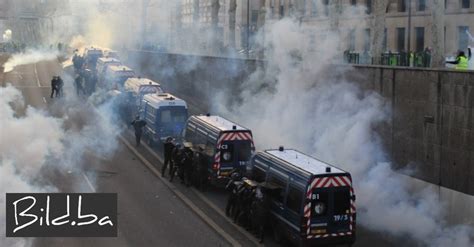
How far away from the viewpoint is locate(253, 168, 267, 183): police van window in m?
14.0

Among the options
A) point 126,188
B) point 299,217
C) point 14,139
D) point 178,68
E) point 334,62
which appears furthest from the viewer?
point 178,68

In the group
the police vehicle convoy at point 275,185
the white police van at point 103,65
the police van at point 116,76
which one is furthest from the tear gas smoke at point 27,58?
the police vehicle convoy at point 275,185

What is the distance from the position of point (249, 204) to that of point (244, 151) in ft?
11.5

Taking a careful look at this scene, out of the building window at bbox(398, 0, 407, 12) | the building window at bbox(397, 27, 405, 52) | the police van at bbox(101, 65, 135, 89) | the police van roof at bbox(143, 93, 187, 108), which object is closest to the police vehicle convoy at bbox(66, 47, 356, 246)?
the police van roof at bbox(143, 93, 187, 108)

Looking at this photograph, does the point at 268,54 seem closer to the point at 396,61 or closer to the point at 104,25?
the point at 396,61

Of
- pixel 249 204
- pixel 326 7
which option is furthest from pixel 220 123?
pixel 326 7

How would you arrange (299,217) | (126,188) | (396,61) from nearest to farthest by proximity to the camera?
(299,217) < (126,188) < (396,61)

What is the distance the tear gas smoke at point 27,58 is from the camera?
6113 centimetres

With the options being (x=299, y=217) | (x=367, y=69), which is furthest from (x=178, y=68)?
(x=299, y=217)

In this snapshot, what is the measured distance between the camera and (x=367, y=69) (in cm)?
1942

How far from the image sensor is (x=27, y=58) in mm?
70625

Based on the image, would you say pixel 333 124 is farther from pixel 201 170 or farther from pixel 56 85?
pixel 56 85

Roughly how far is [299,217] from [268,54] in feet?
48.2

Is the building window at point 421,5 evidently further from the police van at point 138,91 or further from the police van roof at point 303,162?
the police van roof at point 303,162
